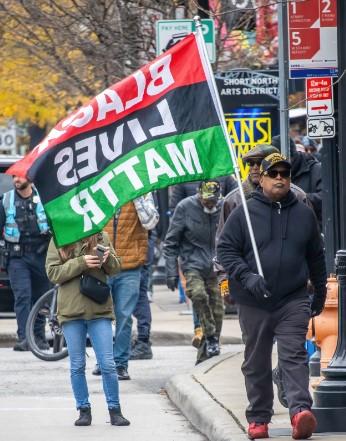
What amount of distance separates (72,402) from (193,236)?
2.72 meters

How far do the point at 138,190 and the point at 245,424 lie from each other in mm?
1704

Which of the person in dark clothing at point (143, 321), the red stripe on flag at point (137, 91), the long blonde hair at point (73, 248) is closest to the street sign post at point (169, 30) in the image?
the person in dark clothing at point (143, 321)

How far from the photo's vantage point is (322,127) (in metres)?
11.2

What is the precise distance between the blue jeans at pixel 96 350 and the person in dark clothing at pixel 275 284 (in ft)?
4.57

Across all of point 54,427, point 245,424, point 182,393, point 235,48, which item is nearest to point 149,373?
point 182,393

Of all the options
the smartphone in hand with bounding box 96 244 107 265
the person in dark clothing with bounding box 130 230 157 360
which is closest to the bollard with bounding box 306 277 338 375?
the smartphone in hand with bounding box 96 244 107 265

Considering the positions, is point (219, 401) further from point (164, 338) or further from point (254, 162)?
point (164, 338)

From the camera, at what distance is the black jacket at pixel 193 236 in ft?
46.1

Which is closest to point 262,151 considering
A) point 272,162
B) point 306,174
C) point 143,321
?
point 272,162

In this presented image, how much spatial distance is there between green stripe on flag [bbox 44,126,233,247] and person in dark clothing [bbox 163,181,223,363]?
4.44 meters

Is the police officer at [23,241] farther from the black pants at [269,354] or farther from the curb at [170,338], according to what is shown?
the black pants at [269,354]

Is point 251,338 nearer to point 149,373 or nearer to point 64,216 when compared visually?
point 64,216

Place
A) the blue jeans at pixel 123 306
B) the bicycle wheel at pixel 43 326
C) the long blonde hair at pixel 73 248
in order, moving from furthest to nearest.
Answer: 1. the bicycle wheel at pixel 43 326
2. the blue jeans at pixel 123 306
3. the long blonde hair at pixel 73 248

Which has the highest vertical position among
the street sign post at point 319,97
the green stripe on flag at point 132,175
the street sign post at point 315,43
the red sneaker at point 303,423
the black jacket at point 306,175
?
the street sign post at point 315,43
